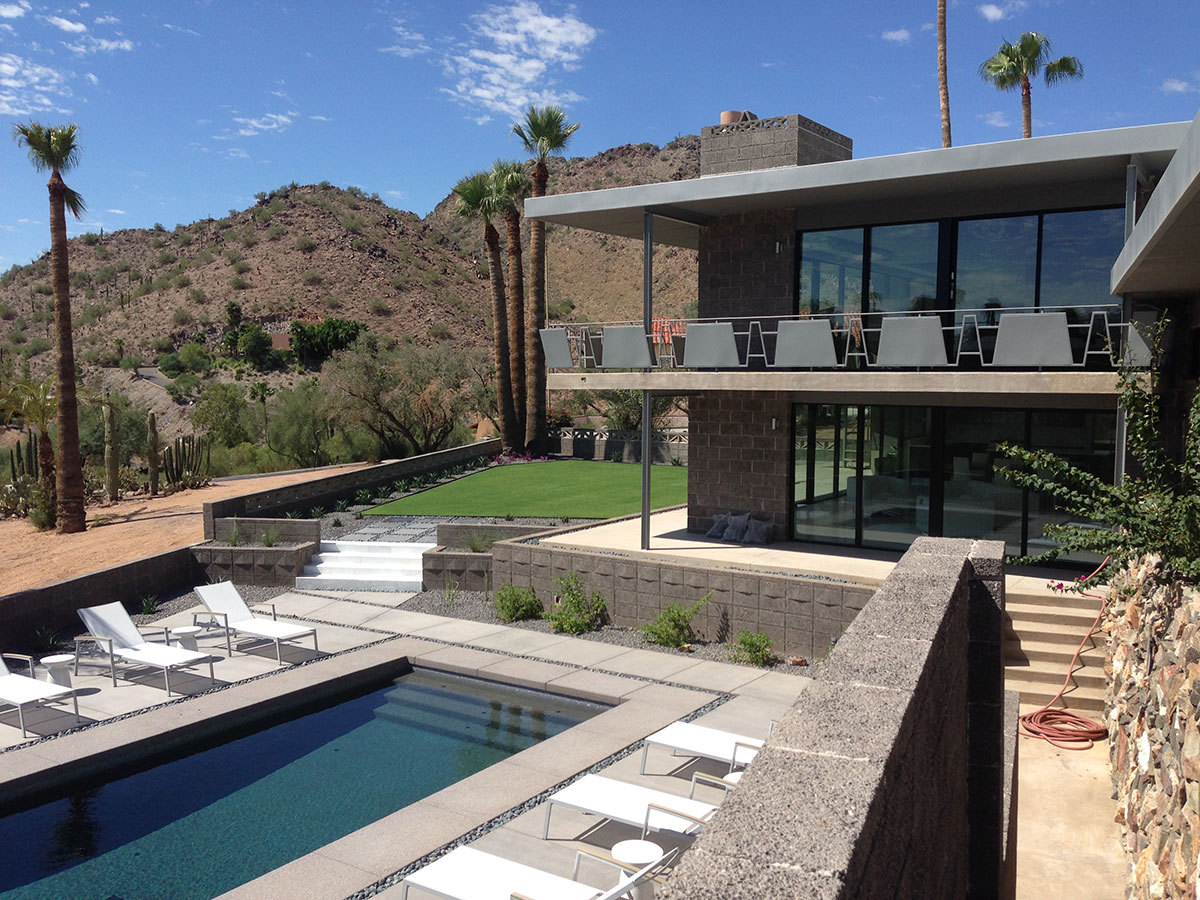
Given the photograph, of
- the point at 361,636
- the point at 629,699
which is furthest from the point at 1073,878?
the point at 361,636

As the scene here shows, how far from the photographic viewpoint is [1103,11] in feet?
164

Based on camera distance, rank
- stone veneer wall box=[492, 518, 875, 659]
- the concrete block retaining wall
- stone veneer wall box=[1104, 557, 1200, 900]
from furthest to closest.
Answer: the concrete block retaining wall, stone veneer wall box=[492, 518, 875, 659], stone veneer wall box=[1104, 557, 1200, 900]

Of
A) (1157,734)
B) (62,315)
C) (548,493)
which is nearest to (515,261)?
(548,493)

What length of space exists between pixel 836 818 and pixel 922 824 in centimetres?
133

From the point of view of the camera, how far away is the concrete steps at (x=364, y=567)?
18.1 m

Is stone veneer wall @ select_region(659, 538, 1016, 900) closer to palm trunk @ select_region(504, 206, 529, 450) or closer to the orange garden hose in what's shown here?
the orange garden hose

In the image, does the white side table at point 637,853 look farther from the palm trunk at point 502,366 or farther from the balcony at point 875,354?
the palm trunk at point 502,366

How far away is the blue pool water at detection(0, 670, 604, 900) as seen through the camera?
807 centimetres

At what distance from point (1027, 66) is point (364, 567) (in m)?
31.5

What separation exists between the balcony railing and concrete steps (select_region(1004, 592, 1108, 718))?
10.6 ft

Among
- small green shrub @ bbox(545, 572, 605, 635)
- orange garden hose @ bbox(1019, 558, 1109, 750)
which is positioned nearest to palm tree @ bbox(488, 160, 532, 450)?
small green shrub @ bbox(545, 572, 605, 635)

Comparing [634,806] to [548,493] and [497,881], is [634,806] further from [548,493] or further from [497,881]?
[548,493]

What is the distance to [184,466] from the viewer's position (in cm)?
2783

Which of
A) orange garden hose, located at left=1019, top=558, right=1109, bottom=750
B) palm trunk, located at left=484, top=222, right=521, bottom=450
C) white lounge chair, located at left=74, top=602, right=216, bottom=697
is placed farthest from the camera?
palm trunk, located at left=484, top=222, right=521, bottom=450
